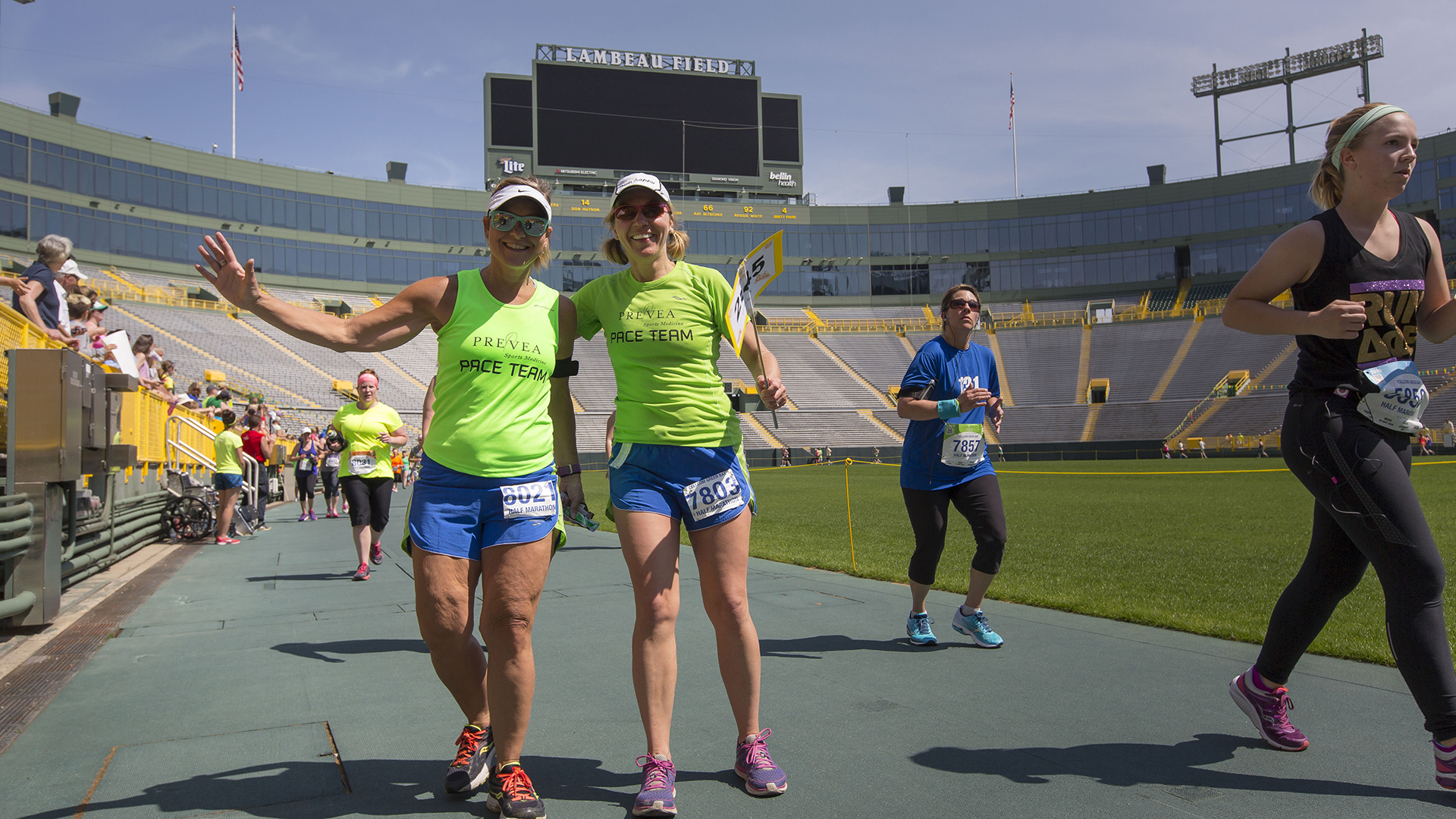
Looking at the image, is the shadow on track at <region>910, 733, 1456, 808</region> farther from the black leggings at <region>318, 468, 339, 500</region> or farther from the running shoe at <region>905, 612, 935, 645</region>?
the black leggings at <region>318, 468, 339, 500</region>

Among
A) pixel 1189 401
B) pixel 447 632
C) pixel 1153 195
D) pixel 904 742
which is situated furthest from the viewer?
pixel 1153 195

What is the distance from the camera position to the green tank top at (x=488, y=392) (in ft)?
9.50

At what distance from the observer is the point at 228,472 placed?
40.9 feet

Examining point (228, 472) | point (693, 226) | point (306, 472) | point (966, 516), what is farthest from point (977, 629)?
point (693, 226)

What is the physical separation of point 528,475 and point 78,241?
58.5 metres

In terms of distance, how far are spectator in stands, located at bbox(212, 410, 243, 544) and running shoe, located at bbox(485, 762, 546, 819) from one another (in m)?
11.1

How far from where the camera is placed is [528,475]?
116 inches

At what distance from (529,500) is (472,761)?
0.87 meters

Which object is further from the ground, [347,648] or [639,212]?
[639,212]

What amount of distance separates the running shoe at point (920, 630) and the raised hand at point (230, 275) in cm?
371

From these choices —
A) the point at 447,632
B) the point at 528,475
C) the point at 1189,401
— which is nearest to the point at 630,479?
the point at 528,475

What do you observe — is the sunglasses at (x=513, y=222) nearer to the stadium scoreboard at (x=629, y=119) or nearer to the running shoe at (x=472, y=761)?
the running shoe at (x=472, y=761)

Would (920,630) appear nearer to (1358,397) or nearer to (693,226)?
(1358,397)

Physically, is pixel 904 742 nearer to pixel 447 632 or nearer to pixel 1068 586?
pixel 447 632
